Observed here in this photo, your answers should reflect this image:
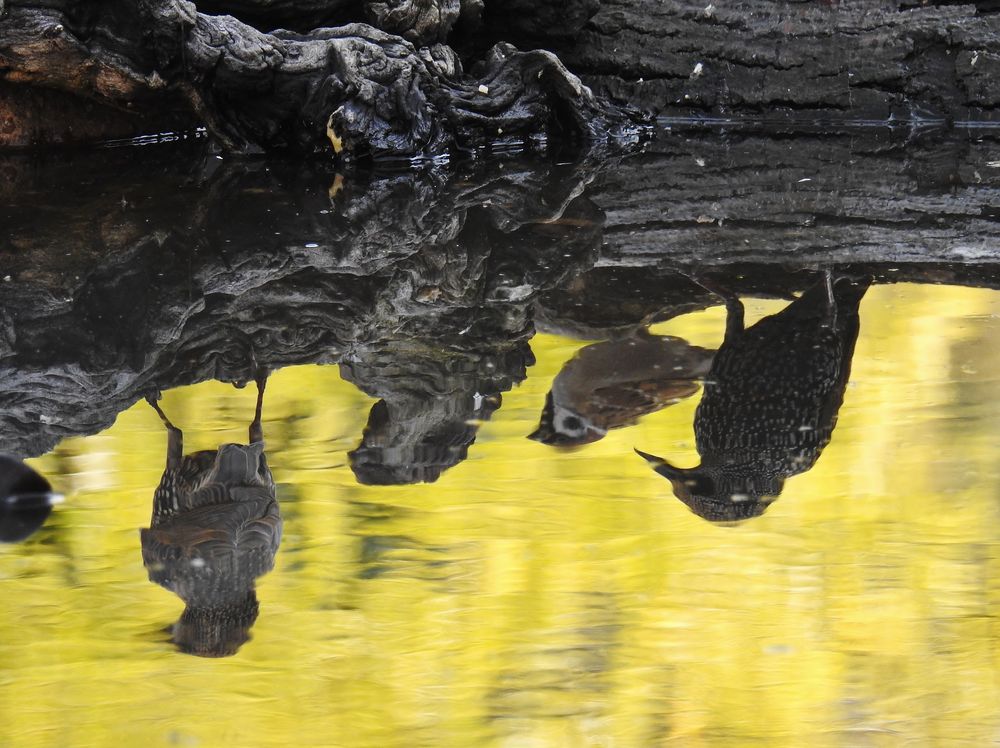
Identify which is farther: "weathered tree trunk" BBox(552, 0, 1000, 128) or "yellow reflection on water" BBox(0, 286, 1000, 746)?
"weathered tree trunk" BBox(552, 0, 1000, 128)

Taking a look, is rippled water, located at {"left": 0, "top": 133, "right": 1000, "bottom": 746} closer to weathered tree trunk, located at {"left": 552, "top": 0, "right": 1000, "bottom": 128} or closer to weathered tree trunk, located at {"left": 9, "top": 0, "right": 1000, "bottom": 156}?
weathered tree trunk, located at {"left": 9, "top": 0, "right": 1000, "bottom": 156}

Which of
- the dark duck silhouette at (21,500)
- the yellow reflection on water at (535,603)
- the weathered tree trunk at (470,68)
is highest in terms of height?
the weathered tree trunk at (470,68)

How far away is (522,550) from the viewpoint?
1930 millimetres

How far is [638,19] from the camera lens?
6.34 metres

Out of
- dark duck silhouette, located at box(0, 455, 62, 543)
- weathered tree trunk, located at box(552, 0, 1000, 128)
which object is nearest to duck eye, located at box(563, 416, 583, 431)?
dark duck silhouette, located at box(0, 455, 62, 543)

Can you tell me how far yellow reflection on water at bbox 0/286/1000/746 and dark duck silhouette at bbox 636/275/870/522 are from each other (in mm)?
50

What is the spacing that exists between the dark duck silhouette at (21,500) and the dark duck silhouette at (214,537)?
0.62ft

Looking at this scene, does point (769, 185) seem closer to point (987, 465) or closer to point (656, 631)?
point (987, 465)

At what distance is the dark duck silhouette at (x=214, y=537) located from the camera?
1.73 metres

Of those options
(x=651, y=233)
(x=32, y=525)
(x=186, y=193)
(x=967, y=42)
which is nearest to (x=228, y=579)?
(x=32, y=525)

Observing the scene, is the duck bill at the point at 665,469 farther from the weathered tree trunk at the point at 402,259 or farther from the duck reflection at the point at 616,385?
the weathered tree trunk at the point at 402,259

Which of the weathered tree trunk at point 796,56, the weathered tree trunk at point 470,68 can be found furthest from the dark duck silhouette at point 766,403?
the weathered tree trunk at point 796,56

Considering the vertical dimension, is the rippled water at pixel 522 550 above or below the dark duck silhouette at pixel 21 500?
above

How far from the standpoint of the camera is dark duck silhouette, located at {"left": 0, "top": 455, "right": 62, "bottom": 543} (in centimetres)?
202
